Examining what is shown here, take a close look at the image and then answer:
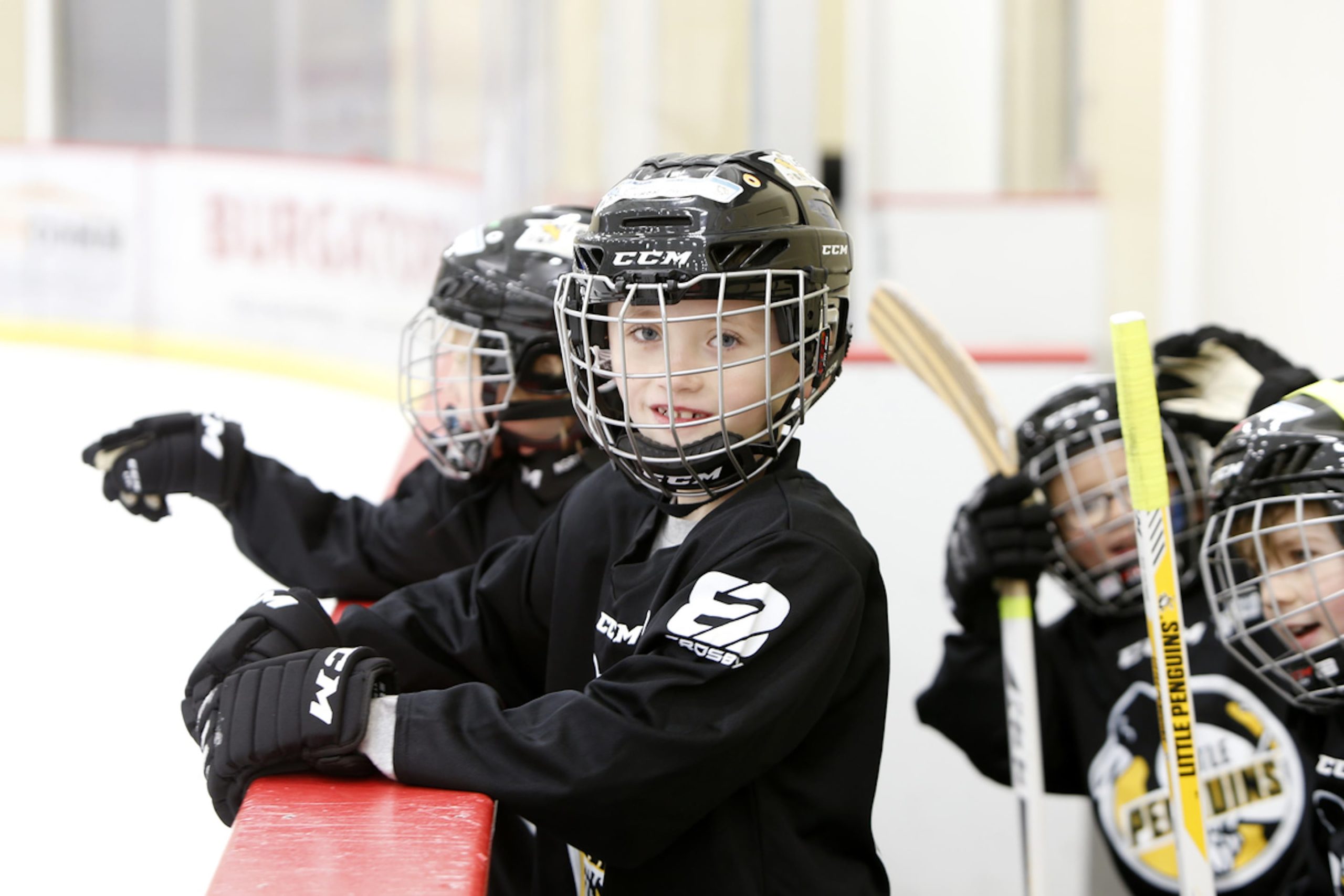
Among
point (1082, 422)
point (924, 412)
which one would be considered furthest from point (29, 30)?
point (1082, 422)

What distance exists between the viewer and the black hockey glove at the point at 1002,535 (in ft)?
5.70

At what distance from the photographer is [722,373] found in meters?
1.17

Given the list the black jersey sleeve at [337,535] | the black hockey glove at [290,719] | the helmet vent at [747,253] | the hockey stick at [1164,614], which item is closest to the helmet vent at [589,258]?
the helmet vent at [747,253]

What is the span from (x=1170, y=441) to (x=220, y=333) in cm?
515

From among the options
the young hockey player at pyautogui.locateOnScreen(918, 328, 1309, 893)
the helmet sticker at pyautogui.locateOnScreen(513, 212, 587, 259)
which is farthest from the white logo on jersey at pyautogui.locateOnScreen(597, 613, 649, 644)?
the young hockey player at pyautogui.locateOnScreen(918, 328, 1309, 893)

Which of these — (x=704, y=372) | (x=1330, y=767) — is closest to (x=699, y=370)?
(x=704, y=372)

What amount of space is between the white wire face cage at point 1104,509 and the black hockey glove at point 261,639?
97 cm

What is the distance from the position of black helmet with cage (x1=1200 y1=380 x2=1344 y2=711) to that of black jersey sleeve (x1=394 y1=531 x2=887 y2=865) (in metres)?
0.53

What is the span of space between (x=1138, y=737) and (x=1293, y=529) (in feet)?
1.79

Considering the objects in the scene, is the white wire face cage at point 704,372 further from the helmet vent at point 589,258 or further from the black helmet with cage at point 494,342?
the black helmet with cage at point 494,342

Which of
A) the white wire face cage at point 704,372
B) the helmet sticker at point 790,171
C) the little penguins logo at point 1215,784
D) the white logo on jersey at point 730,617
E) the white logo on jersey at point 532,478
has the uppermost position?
the helmet sticker at point 790,171

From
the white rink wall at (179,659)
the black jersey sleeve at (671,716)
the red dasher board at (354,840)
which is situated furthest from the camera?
the white rink wall at (179,659)

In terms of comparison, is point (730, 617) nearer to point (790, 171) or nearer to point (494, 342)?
point (790, 171)

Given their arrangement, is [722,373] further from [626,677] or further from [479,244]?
[479,244]
